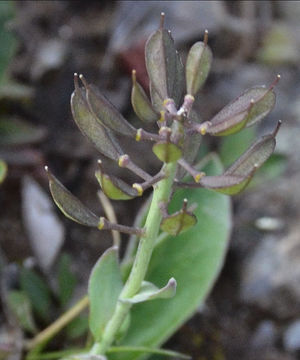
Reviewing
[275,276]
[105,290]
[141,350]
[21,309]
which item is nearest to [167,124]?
[105,290]

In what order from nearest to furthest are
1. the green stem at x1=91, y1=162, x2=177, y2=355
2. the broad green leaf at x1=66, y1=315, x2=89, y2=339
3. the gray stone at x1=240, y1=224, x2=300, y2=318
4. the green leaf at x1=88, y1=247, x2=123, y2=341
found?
1. the green stem at x1=91, y1=162, x2=177, y2=355
2. the green leaf at x1=88, y1=247, x2=123, y2=341
3. the broad green leaf at x1=66, y1=315, x2=89, y2=339
4. the gray stone at x1=240, y1=224, x2=300, y2=318

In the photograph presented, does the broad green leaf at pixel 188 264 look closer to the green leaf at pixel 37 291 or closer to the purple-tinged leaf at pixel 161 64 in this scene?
the green leaf at pixel 37 291

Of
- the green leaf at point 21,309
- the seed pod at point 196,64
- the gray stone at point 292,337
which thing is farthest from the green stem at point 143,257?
the gray stone at point 292,337

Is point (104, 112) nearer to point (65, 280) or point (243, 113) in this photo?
point (243, 113)

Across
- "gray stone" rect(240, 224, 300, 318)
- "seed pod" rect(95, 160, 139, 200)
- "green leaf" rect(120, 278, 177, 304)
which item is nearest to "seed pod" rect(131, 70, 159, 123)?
"seed pod" rect(95, 160, 139, 200)

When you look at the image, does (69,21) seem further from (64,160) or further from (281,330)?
(281,330)

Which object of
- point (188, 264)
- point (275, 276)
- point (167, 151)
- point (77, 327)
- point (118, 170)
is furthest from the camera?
point (118, 170)

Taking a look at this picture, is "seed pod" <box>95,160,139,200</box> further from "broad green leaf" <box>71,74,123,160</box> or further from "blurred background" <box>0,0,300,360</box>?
"blurred background" <box>0,0,300,360</box>
